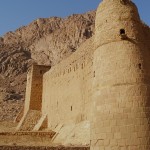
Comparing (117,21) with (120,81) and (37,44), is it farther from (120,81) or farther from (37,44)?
(37,44)

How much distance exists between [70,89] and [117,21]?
12831mm

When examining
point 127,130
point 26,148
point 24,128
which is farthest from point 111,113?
point 24,128

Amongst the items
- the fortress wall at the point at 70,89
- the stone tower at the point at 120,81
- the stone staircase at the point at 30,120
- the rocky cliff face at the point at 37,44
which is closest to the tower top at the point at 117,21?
the stone tower at the point at 120,81

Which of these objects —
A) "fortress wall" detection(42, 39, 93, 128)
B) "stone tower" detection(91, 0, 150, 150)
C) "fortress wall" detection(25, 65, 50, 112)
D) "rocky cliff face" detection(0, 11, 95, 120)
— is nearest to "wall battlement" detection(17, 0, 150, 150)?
"stone tower" detection(91, 0, 150, 150)

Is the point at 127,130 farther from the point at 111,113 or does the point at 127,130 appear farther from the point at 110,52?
the point at 110,52

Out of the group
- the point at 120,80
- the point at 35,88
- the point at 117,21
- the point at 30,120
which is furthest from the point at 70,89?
the point at 120,80

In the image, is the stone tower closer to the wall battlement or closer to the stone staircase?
the wall battlement

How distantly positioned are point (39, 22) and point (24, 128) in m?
56.2

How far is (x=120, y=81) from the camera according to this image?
1197 cm

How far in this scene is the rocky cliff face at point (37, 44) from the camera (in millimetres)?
63719

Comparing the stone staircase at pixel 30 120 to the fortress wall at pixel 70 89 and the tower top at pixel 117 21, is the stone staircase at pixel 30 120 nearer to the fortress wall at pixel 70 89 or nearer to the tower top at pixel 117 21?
the fortress wall at pixel 70 89

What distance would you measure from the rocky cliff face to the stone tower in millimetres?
40997

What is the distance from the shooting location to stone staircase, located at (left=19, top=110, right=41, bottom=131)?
99.7ft

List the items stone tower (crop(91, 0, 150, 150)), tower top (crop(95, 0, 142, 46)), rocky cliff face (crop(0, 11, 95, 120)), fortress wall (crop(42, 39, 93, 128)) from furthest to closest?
rocky cliff face (crop(0, 11, 95, 120)), fortress wall (crop(42, 39, 93, 128)), tower top (crop(95, 0, 142, 46)), stone tower (crop(91, 0, 150, 150))
